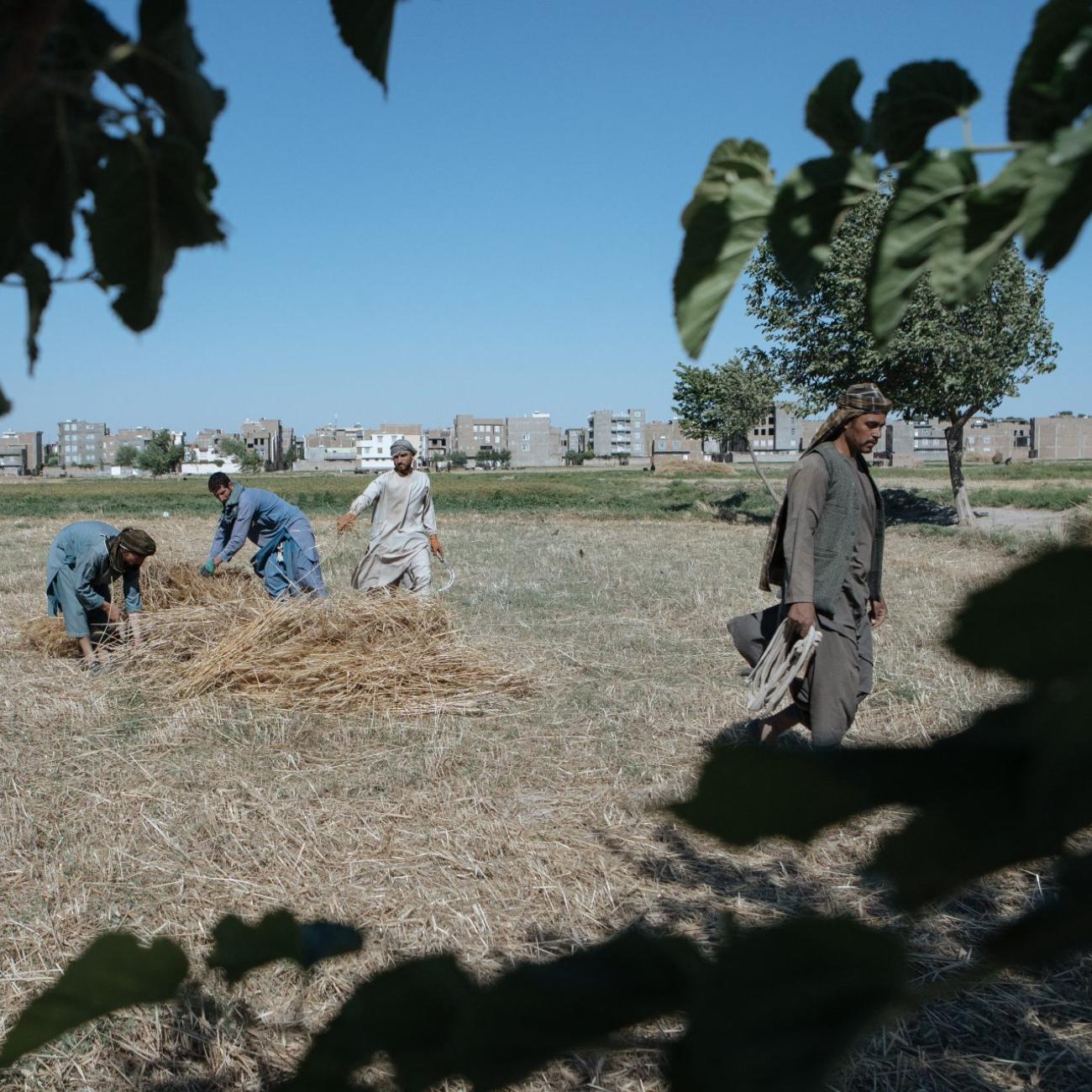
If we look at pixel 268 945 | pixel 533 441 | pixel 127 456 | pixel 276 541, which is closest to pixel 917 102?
pixel 268 945

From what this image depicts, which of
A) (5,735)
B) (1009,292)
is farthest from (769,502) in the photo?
(5,735)

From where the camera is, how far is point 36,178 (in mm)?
562

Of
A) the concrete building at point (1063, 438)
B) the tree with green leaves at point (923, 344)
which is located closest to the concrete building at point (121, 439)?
the concrete building at point (1063, 438)

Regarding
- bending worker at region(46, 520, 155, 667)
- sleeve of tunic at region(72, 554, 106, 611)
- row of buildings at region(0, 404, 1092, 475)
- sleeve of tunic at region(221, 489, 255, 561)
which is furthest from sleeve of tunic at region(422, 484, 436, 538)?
row of buildings at region(0, 404, 1092, 475)

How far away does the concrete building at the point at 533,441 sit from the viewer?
14875 centimetres

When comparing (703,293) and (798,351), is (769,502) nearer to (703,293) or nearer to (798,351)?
(798,351)

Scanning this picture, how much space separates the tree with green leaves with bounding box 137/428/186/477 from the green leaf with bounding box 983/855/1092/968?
394 ft

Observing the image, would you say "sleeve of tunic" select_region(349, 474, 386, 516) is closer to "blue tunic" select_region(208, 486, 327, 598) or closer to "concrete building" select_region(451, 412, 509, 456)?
"blue tunic" select_region(208, 486, 327, 598)

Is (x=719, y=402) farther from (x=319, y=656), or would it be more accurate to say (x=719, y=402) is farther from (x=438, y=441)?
(x=438, y=441)

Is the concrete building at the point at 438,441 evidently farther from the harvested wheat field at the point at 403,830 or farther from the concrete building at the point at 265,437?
the harvested wheat field at the point at 403,830

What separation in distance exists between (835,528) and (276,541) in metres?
5.42

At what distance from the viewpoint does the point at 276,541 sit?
27.5 ft

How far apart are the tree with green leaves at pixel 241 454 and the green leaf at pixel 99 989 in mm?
121066

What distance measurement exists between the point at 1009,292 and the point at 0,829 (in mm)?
18849
